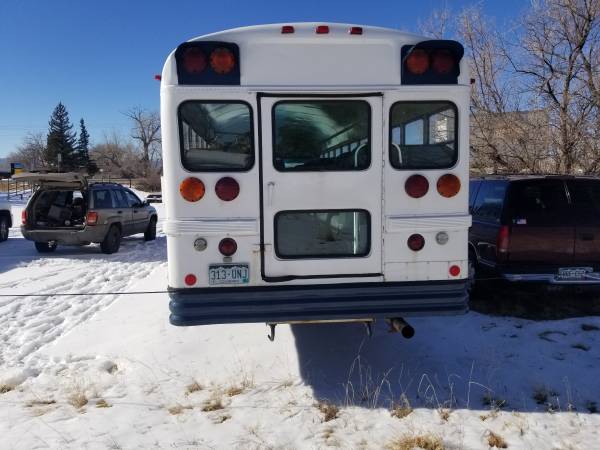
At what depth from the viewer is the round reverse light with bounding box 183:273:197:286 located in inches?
146

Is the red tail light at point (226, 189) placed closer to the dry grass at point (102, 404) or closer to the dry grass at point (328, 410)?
the dry grass at point (328, 410)

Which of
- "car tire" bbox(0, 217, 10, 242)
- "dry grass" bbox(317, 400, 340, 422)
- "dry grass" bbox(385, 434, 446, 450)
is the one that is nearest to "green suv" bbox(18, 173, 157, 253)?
"car tire" bbox(0, 217, 10, 242)

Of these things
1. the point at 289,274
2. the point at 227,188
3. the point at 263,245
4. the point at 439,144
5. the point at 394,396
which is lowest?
the point at 394,396

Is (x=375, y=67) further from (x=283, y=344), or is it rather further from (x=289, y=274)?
(x=283, y=344)

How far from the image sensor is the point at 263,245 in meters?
3.77

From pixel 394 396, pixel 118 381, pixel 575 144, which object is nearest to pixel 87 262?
pixel 118 381

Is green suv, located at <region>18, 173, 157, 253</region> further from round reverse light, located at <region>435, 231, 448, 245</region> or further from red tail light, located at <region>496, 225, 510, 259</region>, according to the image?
round reverse light, located at <region>435, 231, 448, 245</region>

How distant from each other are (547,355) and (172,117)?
163 inches

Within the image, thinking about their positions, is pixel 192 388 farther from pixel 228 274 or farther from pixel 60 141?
pixel 60 141

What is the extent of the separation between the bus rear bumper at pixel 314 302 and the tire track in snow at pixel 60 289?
2380 millimetres

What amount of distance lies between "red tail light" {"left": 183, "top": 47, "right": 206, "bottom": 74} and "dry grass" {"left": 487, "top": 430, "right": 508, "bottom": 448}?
3.34m

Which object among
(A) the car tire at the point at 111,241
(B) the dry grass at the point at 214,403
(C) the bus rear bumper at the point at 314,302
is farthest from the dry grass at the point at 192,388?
(A) the car tire at the point at 111,241

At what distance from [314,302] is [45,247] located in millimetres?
10049

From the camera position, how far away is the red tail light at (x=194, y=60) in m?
3.60
